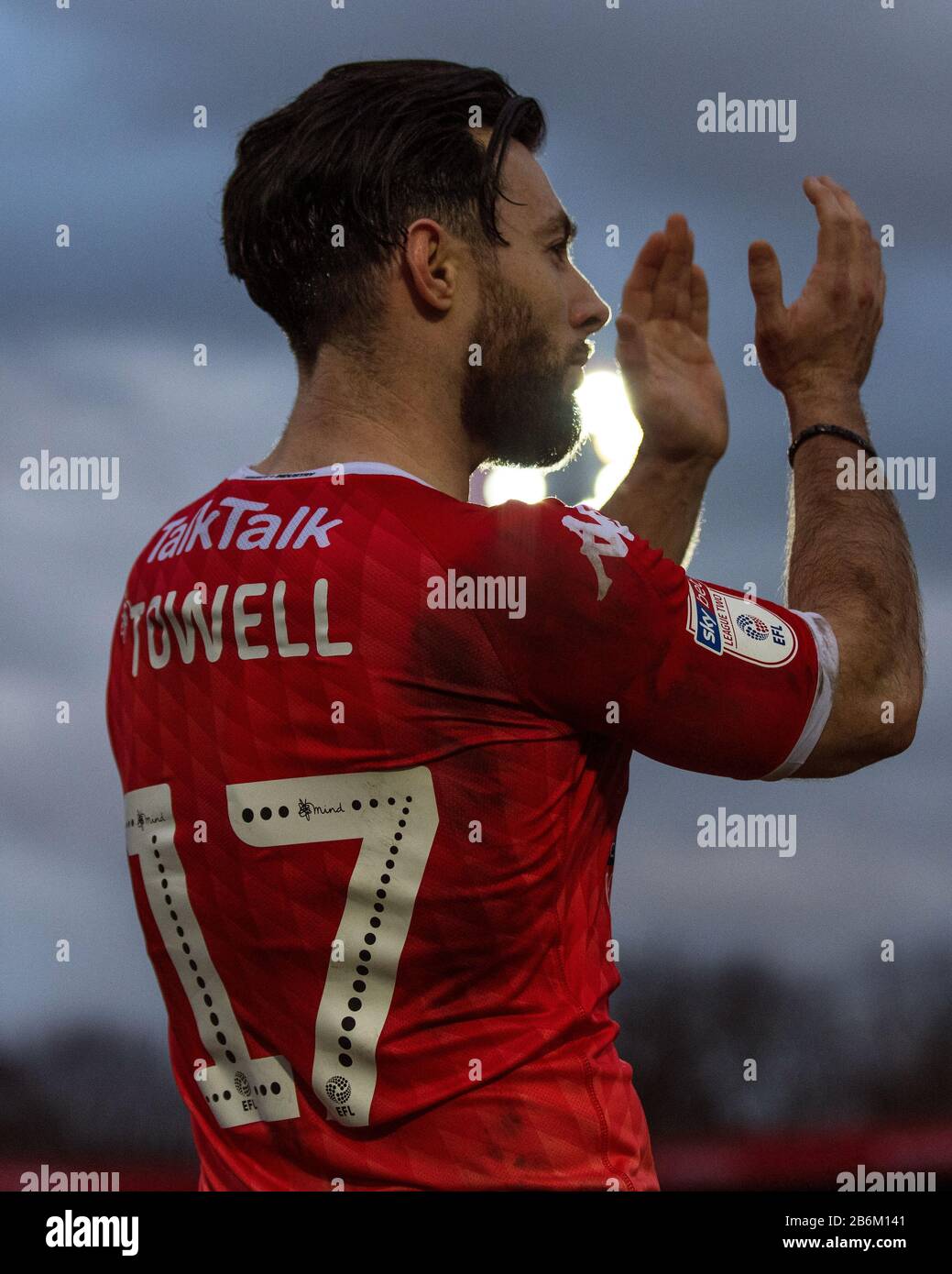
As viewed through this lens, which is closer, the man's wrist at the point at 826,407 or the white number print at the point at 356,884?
the white number print at the point at 356,884

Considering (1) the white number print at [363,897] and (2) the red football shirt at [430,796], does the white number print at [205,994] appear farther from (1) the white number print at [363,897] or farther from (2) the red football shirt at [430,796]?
(1) the white number print at [363,897]

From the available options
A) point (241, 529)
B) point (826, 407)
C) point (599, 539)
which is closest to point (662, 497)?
point (826, 407)

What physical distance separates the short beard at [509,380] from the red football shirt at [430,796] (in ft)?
1.26

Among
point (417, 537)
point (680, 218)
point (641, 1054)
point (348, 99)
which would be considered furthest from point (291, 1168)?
point (641, 1054)

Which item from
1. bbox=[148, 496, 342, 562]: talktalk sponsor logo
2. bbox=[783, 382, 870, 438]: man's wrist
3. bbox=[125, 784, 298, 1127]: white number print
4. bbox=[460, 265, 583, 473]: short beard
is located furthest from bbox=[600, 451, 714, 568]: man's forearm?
bbox=[125, 784, 298, 1127]: white number print

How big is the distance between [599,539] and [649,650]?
0.21m

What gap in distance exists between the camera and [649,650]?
8.73 ft

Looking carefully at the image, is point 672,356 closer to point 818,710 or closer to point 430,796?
point 818,710

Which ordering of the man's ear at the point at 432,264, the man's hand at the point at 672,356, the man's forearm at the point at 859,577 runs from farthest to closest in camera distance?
the man's hand at the point at 672,356, the man's ear at the point at 432,264, the man's forearm at the point at 859,577

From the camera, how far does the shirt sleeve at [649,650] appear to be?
8.53ft

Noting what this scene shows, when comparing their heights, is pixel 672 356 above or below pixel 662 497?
above

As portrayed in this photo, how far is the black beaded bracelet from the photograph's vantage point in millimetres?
3230

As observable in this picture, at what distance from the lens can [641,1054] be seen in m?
24.2

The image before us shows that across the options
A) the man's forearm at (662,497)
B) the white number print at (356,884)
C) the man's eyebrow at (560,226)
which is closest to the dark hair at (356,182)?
the man's eyebrow at (560,226)
